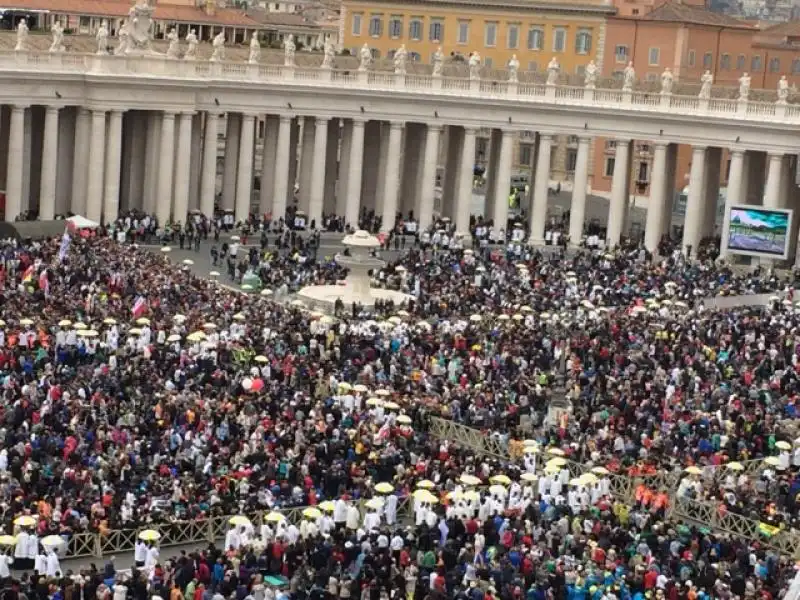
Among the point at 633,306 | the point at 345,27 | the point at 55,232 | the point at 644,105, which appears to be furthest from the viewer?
the point at 345,27

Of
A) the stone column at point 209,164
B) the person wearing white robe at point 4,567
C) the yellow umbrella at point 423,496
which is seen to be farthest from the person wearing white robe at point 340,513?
the stone column at point 209,164

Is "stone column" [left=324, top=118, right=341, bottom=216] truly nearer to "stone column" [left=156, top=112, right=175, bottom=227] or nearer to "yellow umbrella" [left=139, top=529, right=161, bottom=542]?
"stone column" [left=156, top=112, right=175, bottom=227]

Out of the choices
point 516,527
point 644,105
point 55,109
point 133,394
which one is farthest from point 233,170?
point 516,527

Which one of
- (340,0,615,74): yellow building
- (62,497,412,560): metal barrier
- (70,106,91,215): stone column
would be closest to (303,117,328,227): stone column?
(70,106,91,215): stone column

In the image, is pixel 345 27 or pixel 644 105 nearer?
pixel 644 105

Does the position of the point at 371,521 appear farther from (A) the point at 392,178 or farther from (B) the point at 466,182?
(B) the point at 466,182

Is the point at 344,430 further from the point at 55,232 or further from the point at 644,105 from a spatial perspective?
the point at 644,105
